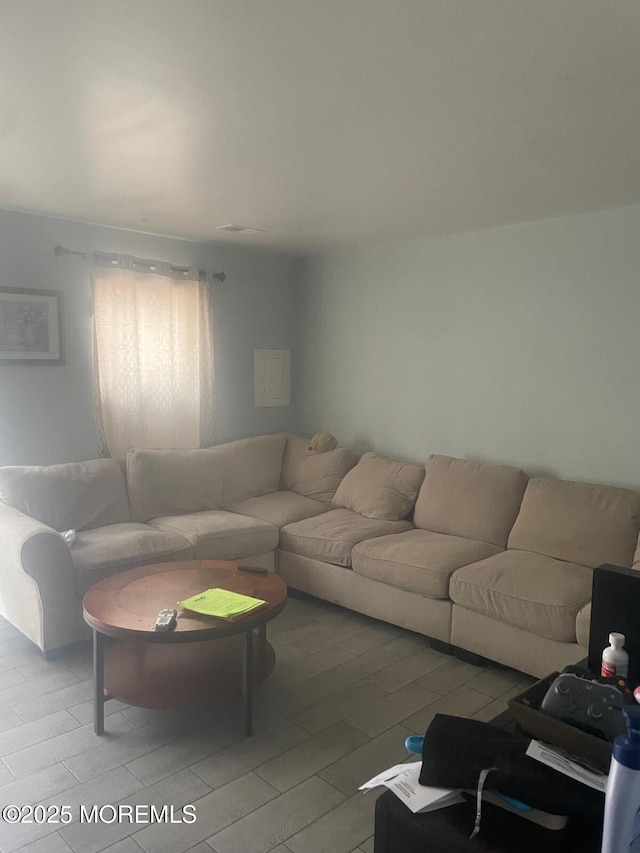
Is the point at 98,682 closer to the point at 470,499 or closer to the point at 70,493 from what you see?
the point at 70,493

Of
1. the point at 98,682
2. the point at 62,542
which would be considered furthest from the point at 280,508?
the point at 98,682

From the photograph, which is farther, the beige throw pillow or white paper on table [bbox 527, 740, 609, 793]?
the beige throw pillow

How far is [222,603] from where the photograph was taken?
8.52 ft

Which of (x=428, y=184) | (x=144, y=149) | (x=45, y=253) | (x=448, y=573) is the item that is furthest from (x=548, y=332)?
(x=45, y=253)

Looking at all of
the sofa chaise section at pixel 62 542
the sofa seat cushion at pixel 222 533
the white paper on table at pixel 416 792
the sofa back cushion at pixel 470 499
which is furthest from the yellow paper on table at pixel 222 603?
the sofa back cushion at pixel 470 499

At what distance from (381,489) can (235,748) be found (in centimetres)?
207

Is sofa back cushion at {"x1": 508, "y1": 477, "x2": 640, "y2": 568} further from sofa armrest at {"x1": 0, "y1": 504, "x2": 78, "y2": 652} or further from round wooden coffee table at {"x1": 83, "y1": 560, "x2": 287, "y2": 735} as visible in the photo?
sofa armrest at {"x1": 0, "y1": 504, "x2": 78, "y2": 652}

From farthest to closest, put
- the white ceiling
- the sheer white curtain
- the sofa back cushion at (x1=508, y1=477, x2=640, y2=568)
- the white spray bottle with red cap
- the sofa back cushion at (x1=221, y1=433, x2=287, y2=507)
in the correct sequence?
the sofa back cushion at (x1=221, y1=433, x2=287, y2=507) < the sheer white curtain < the sofa back cushion at (x1=508, y1=477, x2=640, y2=568) < the white ceiling < the white spray bottle with red cap

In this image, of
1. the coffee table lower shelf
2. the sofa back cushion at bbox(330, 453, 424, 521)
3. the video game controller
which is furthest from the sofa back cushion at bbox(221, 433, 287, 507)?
the video game controller

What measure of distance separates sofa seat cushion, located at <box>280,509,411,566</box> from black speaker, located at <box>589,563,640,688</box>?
2015mm

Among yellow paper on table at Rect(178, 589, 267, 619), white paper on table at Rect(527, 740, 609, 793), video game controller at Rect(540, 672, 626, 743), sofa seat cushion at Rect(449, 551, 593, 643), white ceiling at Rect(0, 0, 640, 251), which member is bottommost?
sofa seat cushion at Rect(449, 551, 593, 643)

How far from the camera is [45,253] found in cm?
382

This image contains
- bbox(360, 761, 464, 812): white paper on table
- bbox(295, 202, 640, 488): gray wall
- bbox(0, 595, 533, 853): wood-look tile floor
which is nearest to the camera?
bbox(360, 761, 464, 812): white paper on table

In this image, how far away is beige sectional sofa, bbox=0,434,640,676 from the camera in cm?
300
